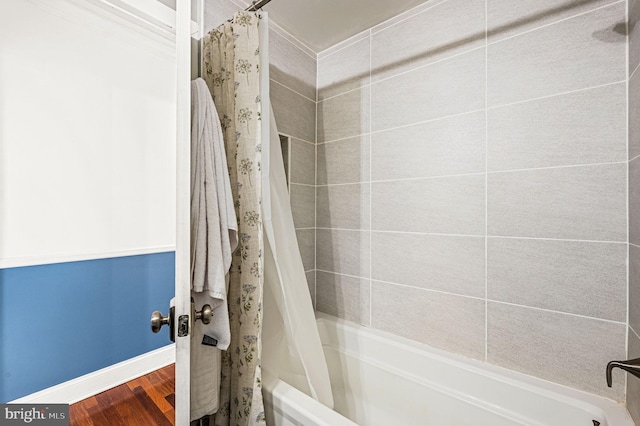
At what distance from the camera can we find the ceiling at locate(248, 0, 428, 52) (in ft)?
4.76

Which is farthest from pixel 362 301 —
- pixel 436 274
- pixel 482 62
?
pixel 482 62

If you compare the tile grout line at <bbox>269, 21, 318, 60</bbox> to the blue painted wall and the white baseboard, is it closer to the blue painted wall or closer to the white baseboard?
the blue painted wall

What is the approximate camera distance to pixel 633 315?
0.98m

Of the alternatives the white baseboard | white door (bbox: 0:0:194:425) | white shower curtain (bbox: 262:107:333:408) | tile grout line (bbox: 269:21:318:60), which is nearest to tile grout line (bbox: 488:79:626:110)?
white shower curtain (bbox: 262:107:333:408)

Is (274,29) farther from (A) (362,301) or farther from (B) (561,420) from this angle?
(B) (561,420)

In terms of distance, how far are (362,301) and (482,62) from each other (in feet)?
4.31

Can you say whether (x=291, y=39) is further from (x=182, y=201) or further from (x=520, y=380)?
(x=520, y=380)

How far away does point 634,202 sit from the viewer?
97 cm

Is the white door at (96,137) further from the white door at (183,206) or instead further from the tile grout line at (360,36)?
the tile grout line at (360,36)

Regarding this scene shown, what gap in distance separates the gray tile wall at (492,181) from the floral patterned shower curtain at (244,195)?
2.49 feet

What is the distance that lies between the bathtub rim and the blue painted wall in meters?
1.09

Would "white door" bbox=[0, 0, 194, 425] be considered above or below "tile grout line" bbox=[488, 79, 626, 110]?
below

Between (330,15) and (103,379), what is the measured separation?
177 centimetres

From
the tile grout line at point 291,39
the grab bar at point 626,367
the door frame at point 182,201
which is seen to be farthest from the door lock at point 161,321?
the tile grout line at point 291,39
